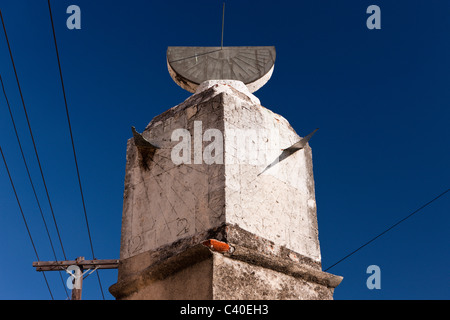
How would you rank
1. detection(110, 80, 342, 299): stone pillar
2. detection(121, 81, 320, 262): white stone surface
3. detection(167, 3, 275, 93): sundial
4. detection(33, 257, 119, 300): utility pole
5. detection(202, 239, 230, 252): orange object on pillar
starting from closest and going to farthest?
1. detection(202, 239, 230, 252): orange object on pillar
2. detection(110, 80, 342, 299): stone pillar
3. detection(121, 81, 320, 262): white stone surface
4. detection(167, 3, 275, 93): sundial
5. detection(33, 257, 119, 300): utility pole

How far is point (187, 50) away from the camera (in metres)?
4.86

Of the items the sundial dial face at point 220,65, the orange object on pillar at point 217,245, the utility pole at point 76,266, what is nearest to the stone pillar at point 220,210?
the orange object on pillar at point 217,245

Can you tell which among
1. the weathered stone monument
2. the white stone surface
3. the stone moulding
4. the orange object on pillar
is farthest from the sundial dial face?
the orange object on pillar

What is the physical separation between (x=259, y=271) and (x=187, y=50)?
7.60 feet

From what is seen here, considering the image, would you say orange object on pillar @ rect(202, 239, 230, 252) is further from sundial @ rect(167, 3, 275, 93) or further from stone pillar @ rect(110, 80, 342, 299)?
sundial @ rect(167, 3, 275, 93)

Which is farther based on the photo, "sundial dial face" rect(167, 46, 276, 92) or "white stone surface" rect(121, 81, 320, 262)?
"sundial dial face" rect(167, 46, 276, 92)

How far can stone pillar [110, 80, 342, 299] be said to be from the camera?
3205mm

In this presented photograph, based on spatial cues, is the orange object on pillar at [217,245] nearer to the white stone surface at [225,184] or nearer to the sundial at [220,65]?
the white stone surface at [225,184]

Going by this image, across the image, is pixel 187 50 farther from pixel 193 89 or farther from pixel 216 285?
Result: pixel 216 285

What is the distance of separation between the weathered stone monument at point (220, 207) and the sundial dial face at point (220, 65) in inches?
14.2

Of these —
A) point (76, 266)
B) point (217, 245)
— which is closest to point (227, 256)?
point (217, 245)

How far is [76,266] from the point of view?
10203mm

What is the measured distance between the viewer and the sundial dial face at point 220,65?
459 centimetres
